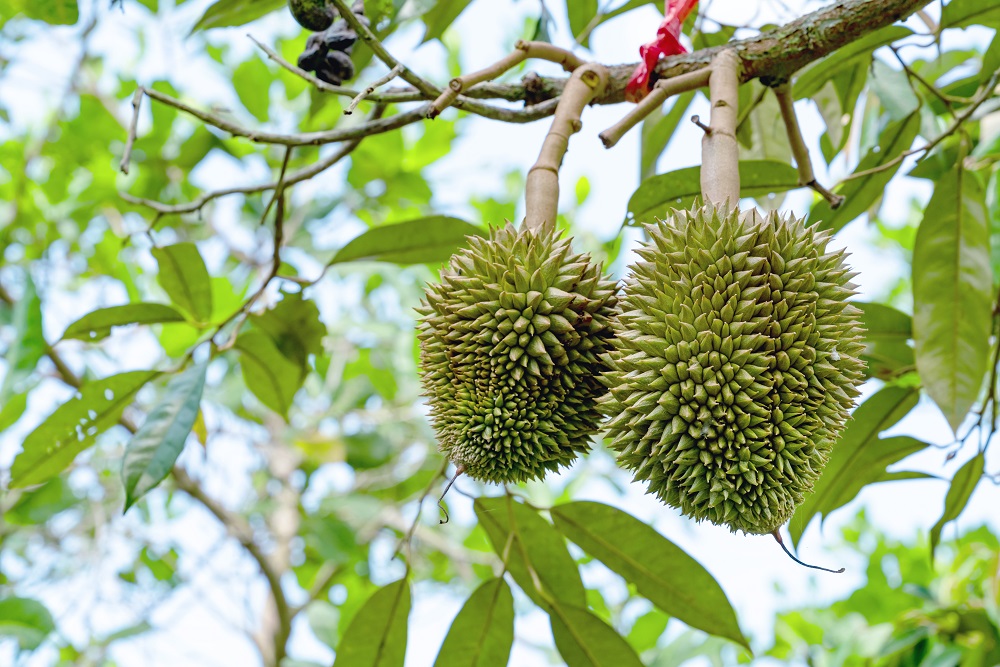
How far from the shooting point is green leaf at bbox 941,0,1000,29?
132cm

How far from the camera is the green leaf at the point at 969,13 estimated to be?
1.32 meters

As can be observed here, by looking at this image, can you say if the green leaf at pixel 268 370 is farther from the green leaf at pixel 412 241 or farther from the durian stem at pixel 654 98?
the durian stem at pixel 654 98

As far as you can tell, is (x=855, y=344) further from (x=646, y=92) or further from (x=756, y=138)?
(x=756, y=138)

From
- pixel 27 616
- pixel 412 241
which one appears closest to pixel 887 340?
pixel 412 241

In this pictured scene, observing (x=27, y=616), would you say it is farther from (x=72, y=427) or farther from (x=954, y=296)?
(x=954, y=296)

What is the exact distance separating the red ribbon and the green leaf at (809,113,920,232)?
42 cm

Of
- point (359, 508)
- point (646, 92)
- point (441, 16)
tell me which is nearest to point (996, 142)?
point (646, 92)

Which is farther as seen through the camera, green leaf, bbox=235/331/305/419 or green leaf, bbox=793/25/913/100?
green leaf, bbox=235/331/305/419

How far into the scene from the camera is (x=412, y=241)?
1.43 metres

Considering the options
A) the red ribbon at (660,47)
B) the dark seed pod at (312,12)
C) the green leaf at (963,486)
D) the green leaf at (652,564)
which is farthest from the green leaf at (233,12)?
the green leaf at (963,486)

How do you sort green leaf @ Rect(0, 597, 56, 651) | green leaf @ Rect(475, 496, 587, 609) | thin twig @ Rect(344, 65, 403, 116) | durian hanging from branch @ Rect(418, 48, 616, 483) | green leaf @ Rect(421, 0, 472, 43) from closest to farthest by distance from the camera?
thin twig @ Rect(344, 65, 403, 116) < durian hanging from branch @ Rect(418, 48, 616, 483) < green leaf @ Rect(475, 496, 587, 609) < green leaf @ Rect(421, 0, 472, 43) < green leaf @ Rect(0, 597, 56, 651)

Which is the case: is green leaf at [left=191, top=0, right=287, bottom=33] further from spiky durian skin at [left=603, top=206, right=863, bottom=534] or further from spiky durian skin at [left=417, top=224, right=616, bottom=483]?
spiky durian skin at [left=603, top=206, right=863, bottom=534]

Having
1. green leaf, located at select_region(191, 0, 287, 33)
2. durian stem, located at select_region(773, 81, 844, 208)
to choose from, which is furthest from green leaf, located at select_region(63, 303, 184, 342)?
durian stem, located at select_region(773, 81, 844, 208)

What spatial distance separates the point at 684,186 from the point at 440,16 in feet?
1.71
